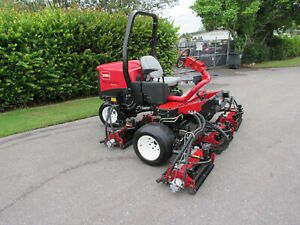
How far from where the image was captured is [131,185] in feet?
9.57

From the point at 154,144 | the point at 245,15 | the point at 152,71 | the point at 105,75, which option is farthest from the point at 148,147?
the point at 245,15

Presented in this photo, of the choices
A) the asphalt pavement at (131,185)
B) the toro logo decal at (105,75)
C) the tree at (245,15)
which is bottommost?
the asphalt pavement at (131,185)

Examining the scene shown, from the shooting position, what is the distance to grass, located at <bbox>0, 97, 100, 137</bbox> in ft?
16.6

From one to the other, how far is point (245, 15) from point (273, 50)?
23.1ft

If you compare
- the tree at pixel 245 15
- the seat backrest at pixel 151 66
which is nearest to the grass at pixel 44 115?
the seat backrest at pixel 151 66

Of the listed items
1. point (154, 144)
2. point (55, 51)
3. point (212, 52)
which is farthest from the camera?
point (212, 52)

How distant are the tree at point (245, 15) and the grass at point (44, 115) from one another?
361 inches

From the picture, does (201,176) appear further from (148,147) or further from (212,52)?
(212,52)

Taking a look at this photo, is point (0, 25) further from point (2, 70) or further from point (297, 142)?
point (297, 142)

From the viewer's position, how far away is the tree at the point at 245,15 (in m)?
12.6

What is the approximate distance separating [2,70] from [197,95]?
4779 mm

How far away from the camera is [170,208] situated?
98.2 inches

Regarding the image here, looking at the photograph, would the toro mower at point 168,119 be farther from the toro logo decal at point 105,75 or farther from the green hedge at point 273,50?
the green hedge at point 273,50

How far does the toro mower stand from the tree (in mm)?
9663
